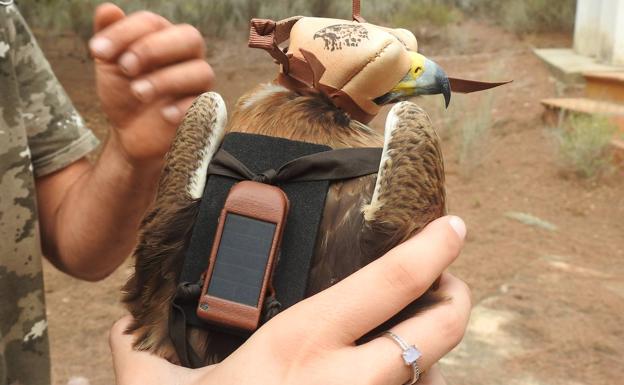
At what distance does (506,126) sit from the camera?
24.4 feet

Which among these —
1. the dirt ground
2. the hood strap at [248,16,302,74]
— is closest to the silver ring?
the hood strap at [248,16,302,74]

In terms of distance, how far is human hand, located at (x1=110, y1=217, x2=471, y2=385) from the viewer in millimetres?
1198

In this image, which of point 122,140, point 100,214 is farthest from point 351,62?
point 100,214

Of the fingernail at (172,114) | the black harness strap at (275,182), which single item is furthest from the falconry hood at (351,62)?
the fingernail at (172,114)

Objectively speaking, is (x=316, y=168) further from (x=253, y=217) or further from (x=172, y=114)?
(x=172, y=114)

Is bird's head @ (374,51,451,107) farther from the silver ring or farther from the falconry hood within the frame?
the silver ring

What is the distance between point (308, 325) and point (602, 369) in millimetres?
2856

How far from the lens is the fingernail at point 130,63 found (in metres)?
1.39

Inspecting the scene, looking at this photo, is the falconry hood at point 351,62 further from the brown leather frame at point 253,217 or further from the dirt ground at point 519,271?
the dirt ground at point 519,271

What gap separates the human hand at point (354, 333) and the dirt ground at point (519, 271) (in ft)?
3.09

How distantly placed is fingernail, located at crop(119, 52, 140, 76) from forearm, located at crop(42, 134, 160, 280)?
54cm

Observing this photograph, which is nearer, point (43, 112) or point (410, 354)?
point (410, 354)

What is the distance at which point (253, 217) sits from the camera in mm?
1279

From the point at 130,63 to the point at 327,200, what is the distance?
1.60 feet
